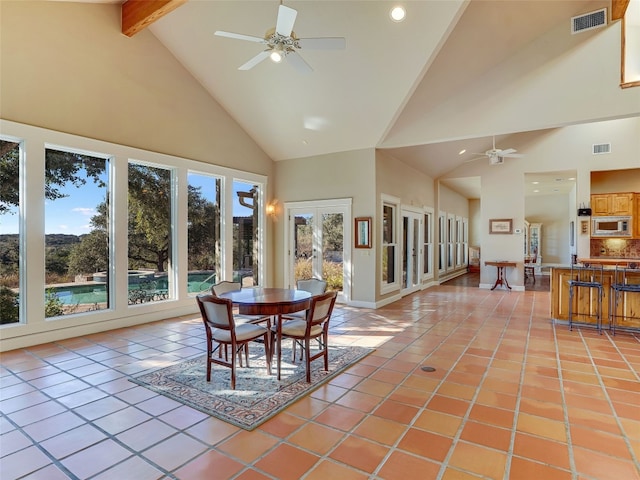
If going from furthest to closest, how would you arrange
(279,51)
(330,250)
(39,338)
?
(330,250)
(39,338)
(279,51)

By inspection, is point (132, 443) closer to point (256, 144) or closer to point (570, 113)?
point (256, 144)

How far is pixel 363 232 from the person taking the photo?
22.5ft

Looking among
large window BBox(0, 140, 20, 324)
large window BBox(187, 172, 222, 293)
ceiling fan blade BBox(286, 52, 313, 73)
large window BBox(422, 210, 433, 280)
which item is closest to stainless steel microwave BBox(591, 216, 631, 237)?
large window BBox(422, 210, 433, 280)

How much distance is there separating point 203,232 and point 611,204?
10180 millimetres

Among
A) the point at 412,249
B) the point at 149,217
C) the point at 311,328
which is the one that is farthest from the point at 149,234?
the point at 412,249

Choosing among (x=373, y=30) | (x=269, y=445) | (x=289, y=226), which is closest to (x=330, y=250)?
(x=289, y=226)

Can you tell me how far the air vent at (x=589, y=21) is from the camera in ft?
17.4

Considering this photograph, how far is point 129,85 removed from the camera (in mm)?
5258

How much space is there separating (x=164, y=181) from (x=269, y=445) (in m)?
4.98

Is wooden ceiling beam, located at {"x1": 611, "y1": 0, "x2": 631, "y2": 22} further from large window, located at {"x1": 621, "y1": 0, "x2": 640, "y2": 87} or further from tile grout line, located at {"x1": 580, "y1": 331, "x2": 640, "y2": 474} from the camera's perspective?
tile grout line, located at {"x1": 580, "y1": 331, "x2": 640, "y2": 474}

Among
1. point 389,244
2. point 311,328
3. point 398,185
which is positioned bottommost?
point 311,328

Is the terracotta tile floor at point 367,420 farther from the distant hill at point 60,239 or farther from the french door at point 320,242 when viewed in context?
the french door at point 320,242

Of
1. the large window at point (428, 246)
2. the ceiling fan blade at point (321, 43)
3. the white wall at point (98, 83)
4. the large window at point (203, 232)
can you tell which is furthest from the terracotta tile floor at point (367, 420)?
the large window at point (428, 246)

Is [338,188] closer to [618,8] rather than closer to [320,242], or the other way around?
[320,242]
